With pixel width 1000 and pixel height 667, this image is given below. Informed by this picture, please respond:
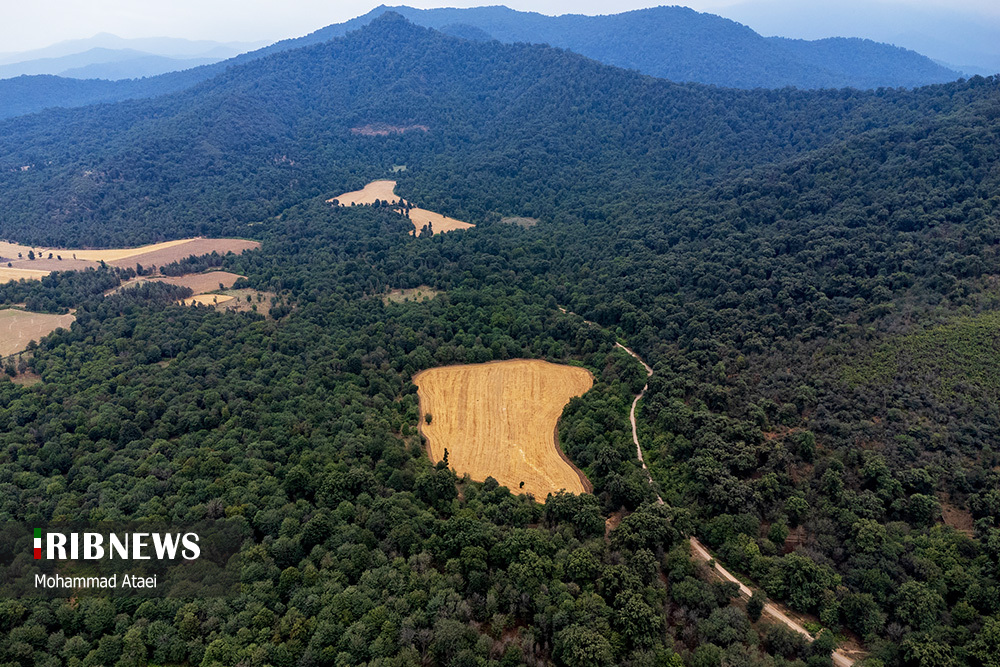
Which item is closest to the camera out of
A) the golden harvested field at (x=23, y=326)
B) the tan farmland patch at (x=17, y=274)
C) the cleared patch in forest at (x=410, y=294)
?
the golden harvested field at (x=23, y=326)

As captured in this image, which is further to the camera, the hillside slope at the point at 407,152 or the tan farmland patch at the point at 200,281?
the hillside slope at the point at 407,152

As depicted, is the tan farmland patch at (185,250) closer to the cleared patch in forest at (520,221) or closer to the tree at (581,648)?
the cleared patch in forest at (520,221)

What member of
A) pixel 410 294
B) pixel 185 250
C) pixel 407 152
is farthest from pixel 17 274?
pixel 407 152

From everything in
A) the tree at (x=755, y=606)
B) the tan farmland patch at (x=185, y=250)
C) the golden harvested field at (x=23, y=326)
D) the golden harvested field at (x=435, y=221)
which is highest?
the golden harvested field at (x=435, y=221)

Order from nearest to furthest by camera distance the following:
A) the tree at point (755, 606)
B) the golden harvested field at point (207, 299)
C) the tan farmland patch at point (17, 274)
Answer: the tree at point (755, 606) → the golden harvested field at point (207, 299) → the tan farmland patch at point (17, 274)

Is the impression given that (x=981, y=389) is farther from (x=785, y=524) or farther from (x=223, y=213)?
(x=223, y=213)

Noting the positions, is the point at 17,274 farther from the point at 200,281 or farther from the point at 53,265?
the point at 200,281

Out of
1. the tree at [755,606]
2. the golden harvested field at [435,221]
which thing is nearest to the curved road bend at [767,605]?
the tree at [755,606]
